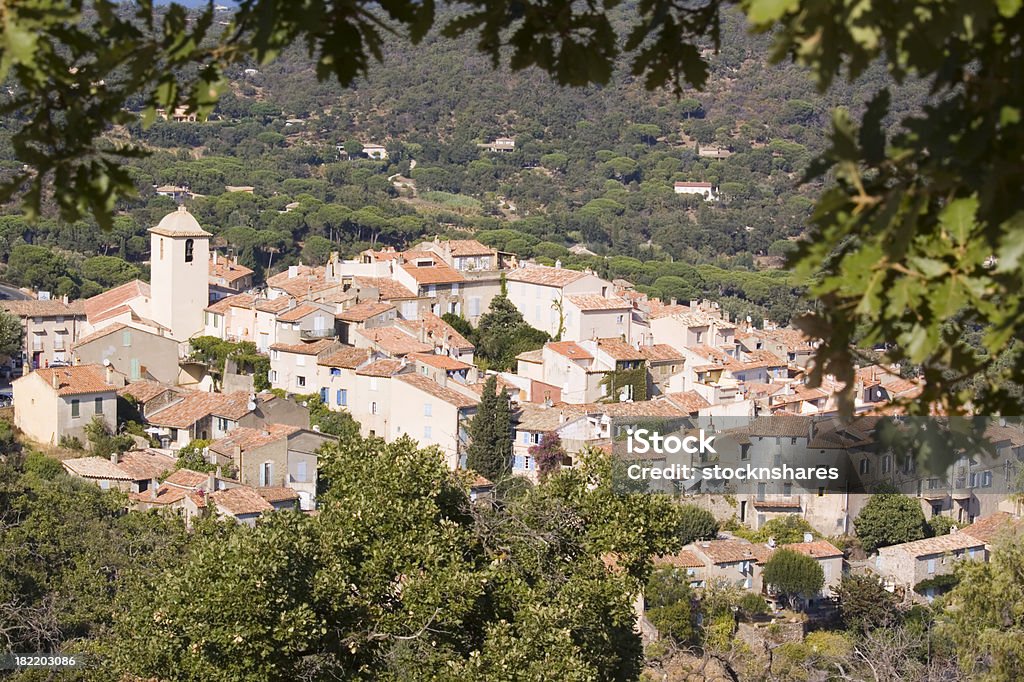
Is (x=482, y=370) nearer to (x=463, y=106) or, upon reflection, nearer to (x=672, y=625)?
(x=672, y=625)

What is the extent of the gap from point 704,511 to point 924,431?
73.1 ft

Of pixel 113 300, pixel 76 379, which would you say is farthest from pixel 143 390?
pixel 113 300

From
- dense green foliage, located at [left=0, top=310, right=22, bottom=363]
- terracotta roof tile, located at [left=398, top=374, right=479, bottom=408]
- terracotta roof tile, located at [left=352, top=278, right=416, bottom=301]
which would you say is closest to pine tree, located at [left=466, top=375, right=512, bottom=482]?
terracotta roof tile, located at [left=398, top=374, right=479, bottom=408]

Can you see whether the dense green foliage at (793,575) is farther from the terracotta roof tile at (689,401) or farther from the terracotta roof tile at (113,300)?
the terracotta roof tile at (113,300)

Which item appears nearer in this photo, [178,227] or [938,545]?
[938,545]

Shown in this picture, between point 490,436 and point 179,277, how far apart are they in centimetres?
1021

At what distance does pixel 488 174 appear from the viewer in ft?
252

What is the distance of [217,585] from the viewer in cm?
776

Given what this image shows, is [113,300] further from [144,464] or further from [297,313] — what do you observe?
[144,464]

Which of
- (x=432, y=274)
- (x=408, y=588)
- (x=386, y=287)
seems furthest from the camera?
(x=432, y=274)

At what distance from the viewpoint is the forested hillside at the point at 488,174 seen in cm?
5044

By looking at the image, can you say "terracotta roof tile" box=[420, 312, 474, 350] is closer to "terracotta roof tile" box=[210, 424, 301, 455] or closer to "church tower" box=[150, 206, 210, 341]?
"terracotta roof tile" box=[210, 424, 301, 455]

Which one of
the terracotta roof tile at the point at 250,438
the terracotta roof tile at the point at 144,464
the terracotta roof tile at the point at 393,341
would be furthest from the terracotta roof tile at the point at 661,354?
the terracotta roof tile at the point at 144,464

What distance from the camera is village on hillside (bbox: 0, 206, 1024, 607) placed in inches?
901
